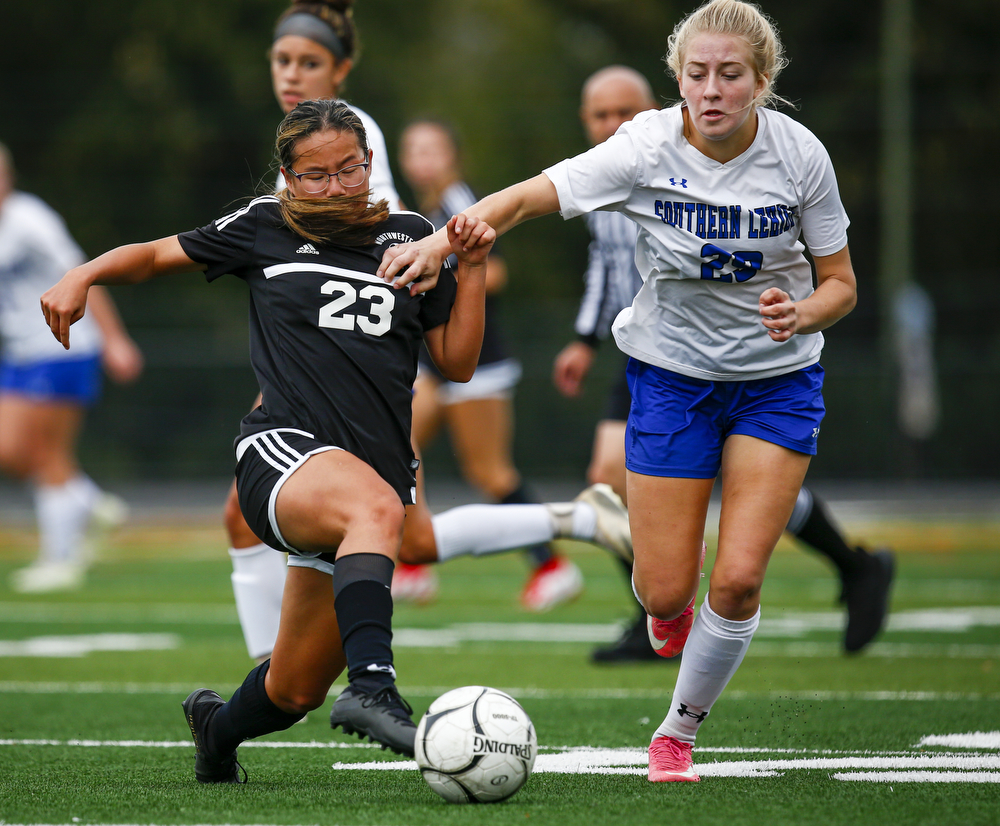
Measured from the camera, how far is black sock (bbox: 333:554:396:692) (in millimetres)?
3281

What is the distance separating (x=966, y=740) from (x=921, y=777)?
2.23 ft

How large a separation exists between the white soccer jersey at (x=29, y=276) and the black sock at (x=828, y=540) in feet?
18.6

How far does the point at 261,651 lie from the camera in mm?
4820

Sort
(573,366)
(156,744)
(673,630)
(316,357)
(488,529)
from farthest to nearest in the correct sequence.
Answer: (573,366), (488,529), (156,744), (673,630), (316,357)

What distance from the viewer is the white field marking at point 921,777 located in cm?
377

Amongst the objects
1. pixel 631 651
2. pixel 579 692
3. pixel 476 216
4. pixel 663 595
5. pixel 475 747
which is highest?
pixel 476 216

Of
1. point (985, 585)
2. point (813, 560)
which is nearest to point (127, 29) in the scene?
point (813, 560)

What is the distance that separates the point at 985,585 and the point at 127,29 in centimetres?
2193

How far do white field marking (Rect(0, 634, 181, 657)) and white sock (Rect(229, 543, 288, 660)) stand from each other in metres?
2.47

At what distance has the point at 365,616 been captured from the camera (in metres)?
3.34

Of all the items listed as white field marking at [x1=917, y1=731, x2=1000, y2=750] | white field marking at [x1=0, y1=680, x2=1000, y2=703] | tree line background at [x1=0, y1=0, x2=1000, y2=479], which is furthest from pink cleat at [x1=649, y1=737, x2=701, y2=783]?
tree line background at [x1=0, y1=0, x2=1000, y2=479]

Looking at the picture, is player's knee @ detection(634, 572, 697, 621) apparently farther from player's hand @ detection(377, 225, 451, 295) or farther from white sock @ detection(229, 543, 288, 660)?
white sock @ detection(229, 543, 288, 660)

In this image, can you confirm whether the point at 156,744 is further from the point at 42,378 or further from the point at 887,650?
the point at 42,378

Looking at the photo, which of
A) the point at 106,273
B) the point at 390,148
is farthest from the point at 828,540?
the point at 390,148
